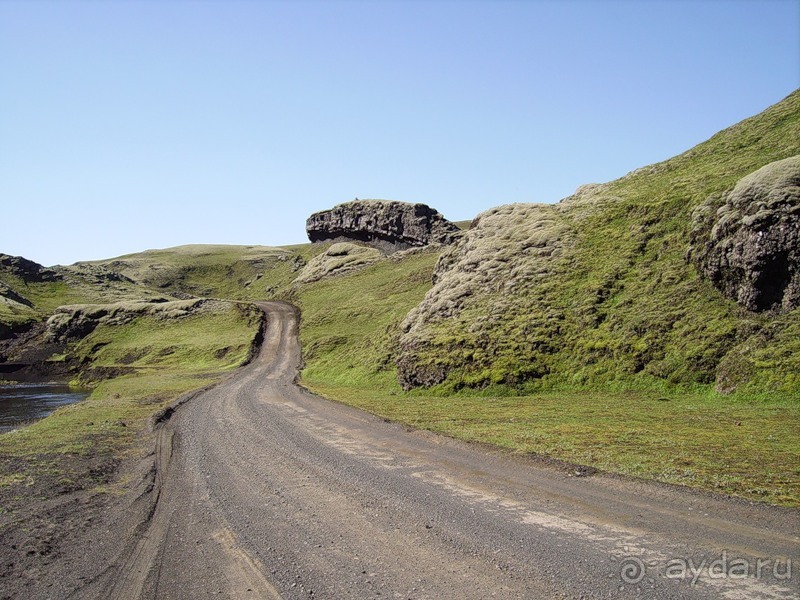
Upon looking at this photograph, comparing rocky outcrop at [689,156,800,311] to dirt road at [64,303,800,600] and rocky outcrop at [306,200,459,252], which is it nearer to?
dirt road at [64,303,800,600]

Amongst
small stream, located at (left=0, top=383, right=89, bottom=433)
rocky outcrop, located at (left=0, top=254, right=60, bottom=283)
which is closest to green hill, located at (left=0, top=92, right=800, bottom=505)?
small stream, located at (left=0, top=383, right=89, bottom=433)

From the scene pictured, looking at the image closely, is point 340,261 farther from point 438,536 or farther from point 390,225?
point 438,536

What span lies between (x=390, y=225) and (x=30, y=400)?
10071 cm

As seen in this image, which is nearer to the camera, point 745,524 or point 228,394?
point 745,524

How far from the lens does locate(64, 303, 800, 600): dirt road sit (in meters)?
8.26

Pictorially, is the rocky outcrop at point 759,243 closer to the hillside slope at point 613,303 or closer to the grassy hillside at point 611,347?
the hillside slope at point 613,303

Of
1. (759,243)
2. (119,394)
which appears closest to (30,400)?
(119,394)

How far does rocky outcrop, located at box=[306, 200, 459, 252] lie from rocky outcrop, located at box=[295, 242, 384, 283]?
7.78m

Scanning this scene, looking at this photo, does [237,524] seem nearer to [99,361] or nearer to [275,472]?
[275,472]

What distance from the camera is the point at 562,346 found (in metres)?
34.1

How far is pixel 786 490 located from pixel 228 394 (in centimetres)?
3661

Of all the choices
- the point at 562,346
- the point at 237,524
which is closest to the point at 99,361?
the point at 562,346

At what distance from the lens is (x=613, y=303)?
35.2m

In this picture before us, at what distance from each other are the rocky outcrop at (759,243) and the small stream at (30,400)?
48.2 metres
